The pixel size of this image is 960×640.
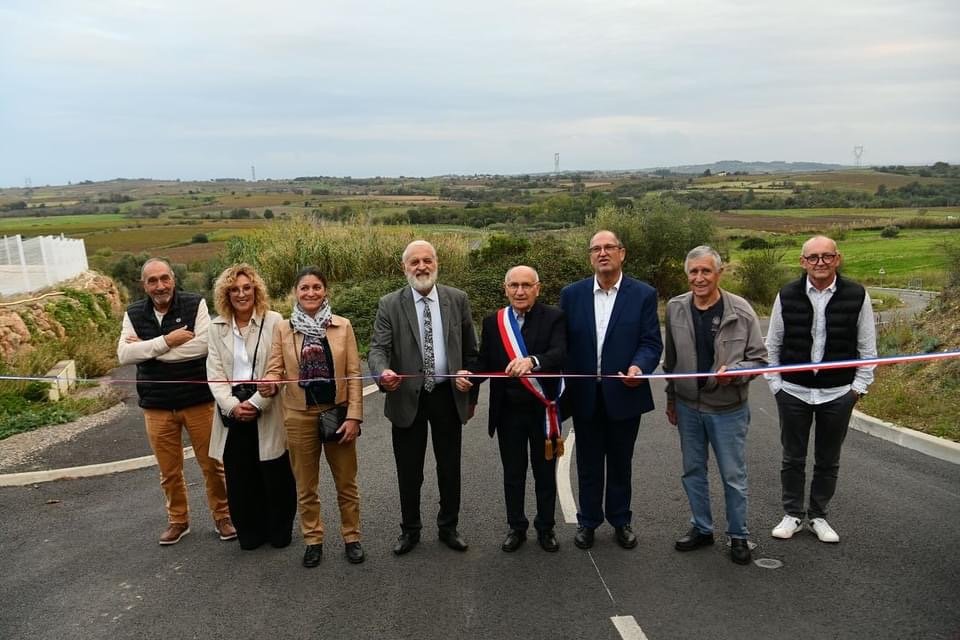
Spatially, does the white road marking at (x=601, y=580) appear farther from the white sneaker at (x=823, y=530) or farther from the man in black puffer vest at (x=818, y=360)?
the white sneaker at (x=823, y=530)

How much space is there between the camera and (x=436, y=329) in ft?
16.8

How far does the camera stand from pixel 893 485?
6.34 meters

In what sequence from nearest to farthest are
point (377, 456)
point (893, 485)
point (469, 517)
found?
point (469, 517), point (893, 485), point (377, 456)

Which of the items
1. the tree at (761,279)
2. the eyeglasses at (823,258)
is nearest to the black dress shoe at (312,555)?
the eyeglasses at (823,258)

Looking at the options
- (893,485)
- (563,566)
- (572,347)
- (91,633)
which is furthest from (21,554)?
(893,485)

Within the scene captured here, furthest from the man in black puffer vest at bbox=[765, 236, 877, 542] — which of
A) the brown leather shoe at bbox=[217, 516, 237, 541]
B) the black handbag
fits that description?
the brown leather shoe at bbox=[217, 516, 237, 541]

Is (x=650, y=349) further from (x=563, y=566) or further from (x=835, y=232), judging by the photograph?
(x=835, y=232)

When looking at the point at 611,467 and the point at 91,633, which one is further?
the point at 611,467

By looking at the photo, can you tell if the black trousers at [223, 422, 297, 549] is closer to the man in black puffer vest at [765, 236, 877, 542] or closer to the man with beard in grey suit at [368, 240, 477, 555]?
the man with beard in grey suit at [368, 240, 477, 555]

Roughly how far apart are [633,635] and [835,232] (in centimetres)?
7814

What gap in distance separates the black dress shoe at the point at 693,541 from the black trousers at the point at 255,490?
9.43 ft

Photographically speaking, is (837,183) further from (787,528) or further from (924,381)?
(787,528)

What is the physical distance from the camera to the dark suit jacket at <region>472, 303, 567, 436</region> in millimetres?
5000

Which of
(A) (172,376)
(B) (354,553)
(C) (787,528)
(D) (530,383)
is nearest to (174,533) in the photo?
(A) (172,376)
